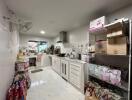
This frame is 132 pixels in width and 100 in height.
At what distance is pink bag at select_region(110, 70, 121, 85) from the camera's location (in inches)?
60.2

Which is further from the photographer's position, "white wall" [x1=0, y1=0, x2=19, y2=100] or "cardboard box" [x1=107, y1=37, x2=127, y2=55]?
"white wall" [x1=0, y1=0, x2=19, y2=100]

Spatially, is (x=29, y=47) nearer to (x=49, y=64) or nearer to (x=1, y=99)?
(x=49, y=64)

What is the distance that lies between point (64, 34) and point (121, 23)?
10.9ft

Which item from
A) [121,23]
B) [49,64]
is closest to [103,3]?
[121,23]

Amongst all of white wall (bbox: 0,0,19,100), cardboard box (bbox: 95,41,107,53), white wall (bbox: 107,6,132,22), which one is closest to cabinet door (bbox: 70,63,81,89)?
cardboard box (bbox: 95,41,107,53)

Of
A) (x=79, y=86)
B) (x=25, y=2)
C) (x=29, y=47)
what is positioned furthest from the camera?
(x=29, y=47)

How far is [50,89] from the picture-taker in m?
2.75

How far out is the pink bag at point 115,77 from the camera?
1530 mm

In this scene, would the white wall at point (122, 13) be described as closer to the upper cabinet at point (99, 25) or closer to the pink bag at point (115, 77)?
the upper cabinet at point (99, 25)

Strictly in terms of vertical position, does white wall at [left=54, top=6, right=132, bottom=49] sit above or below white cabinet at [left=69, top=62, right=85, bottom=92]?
above

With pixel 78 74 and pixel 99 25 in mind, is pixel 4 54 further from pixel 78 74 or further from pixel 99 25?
pixel 99 25

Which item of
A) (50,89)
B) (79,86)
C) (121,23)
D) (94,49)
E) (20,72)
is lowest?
(50,89)

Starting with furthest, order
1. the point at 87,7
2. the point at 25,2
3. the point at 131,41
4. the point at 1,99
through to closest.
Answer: the point at 87,7 < the point at 25,2 < the point at 1,99 < the point at 131,41

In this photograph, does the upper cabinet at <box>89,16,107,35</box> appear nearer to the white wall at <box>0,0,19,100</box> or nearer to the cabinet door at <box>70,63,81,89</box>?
the cabinet door at <box>70,63,81,89</box>
